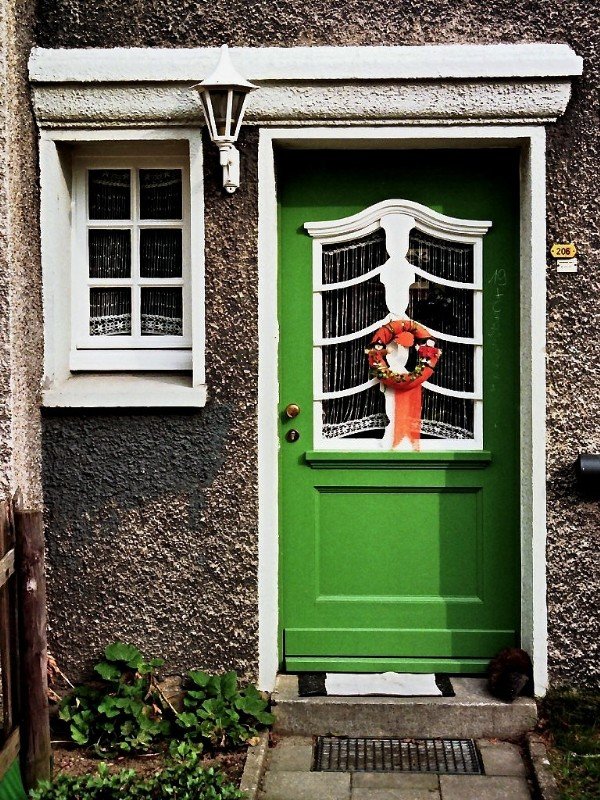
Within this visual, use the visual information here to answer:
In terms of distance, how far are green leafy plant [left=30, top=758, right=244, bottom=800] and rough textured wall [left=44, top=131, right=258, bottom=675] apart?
2.86ft

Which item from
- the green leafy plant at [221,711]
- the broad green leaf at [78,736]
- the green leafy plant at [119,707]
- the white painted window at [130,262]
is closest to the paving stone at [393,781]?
the green leafy plant at [221,711]

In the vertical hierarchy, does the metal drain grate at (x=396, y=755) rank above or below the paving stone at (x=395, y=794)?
above

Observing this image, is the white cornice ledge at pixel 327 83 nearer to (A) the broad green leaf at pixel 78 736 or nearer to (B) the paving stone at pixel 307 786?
(A) the broad green leaf at pixel 78 736

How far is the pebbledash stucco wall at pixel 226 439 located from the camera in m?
4.95

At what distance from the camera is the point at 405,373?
524 cm

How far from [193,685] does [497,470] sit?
1.87m

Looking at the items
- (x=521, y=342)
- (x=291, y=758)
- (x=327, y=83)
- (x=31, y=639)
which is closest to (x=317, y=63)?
(x=327, y=83)

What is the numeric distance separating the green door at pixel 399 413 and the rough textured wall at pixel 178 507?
332mm

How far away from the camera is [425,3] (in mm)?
4941

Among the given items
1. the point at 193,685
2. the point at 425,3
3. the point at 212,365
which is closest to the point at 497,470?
the point at 212,365

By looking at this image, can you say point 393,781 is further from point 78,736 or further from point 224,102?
point 224,102

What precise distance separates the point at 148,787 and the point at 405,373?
232 cm

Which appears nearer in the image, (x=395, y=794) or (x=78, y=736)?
(x=395, y=794)

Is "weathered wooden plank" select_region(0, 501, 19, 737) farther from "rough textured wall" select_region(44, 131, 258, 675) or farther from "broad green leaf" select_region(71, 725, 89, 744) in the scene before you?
"rough textured wall" select_region(44, 131, 258, 675)
